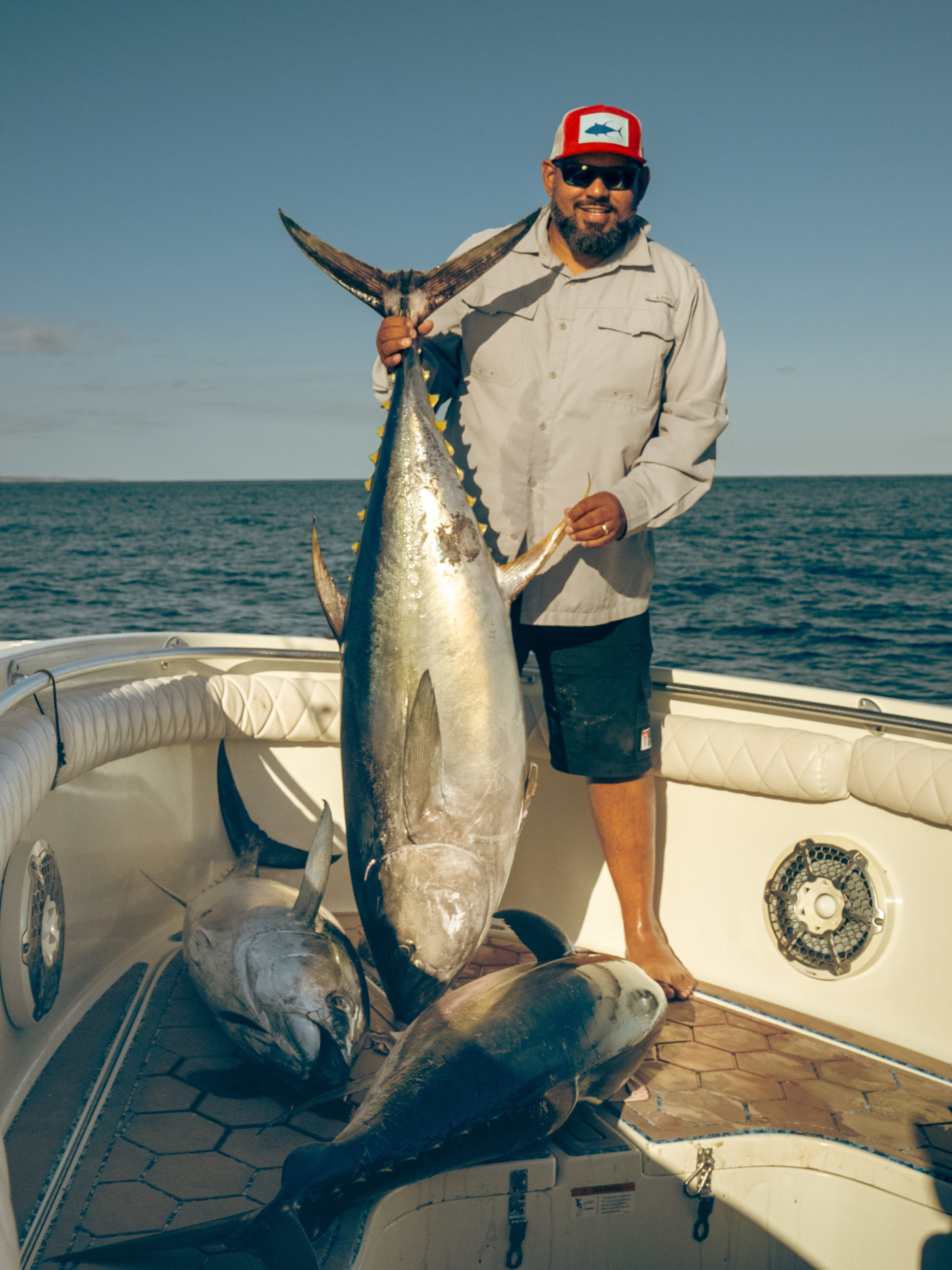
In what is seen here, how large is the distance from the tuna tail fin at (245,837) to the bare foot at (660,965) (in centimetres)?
111

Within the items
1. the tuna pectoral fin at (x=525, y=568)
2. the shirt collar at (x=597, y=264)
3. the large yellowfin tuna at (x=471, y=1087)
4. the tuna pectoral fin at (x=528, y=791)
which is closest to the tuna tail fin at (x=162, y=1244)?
the large yellowfin tuna at (x=471, y=1087)

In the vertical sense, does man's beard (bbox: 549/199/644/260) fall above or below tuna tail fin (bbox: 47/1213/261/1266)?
above

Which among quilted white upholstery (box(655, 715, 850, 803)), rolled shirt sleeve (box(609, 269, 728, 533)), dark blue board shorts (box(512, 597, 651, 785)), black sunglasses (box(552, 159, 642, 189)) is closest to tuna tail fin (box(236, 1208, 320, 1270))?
dark blue board shorts (box(512, 597, 651, 785))

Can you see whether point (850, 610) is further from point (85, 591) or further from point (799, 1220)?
point (799, 1220)

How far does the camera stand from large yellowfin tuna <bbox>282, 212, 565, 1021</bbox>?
6.61 ft

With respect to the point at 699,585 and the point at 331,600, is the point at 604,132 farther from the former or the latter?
the point at 699,585

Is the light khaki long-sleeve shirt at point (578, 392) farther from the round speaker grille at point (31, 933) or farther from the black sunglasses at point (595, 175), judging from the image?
the round speaker grille at point (31, 933)

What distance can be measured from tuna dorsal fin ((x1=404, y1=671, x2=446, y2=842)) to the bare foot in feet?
3.79

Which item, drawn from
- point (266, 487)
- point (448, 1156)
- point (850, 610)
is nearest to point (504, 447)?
point (448, 1156)

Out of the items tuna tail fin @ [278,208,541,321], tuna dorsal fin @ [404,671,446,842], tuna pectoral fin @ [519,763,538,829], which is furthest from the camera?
tuna tail fin @ [278,208,541,321]

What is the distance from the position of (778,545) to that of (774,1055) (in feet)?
142

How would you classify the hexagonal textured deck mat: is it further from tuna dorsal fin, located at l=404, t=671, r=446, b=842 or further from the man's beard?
the man's beard

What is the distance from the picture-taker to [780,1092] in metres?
2.39

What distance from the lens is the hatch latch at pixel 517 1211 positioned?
1946 mm
